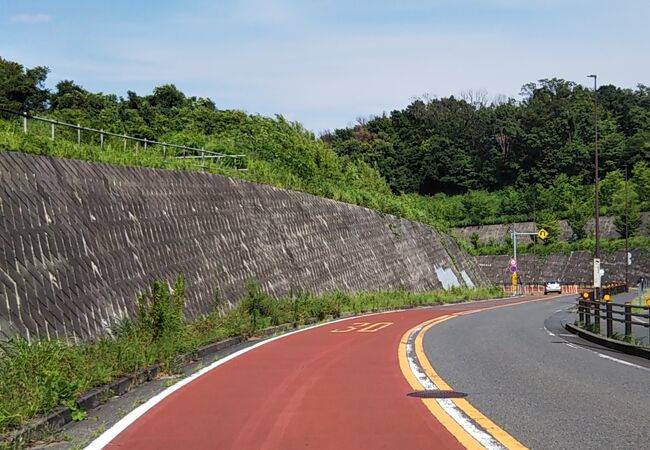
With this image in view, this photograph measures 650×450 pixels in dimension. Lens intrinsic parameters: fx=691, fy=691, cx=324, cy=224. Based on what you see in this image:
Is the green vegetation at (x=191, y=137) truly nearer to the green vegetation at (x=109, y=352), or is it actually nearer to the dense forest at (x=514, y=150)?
the green vegetation at (x=109, y=352)

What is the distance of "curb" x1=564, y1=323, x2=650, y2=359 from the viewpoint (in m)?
14.5

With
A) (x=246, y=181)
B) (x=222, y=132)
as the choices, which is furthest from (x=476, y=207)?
(x=246, y=181)

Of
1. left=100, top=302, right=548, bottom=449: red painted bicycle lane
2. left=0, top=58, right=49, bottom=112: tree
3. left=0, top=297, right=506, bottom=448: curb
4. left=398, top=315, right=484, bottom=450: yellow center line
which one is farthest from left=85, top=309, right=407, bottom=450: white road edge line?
left=0, top=58, right=49, bottom=112: tree

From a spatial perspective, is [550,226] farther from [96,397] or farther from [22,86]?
[96,397]

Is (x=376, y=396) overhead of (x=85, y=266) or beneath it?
beneath

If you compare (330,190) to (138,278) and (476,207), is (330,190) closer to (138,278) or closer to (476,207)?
(138,278)

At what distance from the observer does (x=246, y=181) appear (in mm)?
31719

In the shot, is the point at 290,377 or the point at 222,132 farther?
the point at 222,132

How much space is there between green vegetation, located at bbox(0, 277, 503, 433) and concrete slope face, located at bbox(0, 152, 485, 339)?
2.59 feet

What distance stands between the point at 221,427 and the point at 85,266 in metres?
7.86

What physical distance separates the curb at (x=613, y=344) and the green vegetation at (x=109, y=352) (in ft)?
28.7

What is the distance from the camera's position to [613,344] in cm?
1647

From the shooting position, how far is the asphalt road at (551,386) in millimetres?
6719

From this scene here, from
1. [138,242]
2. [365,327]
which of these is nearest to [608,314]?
[365,327]
